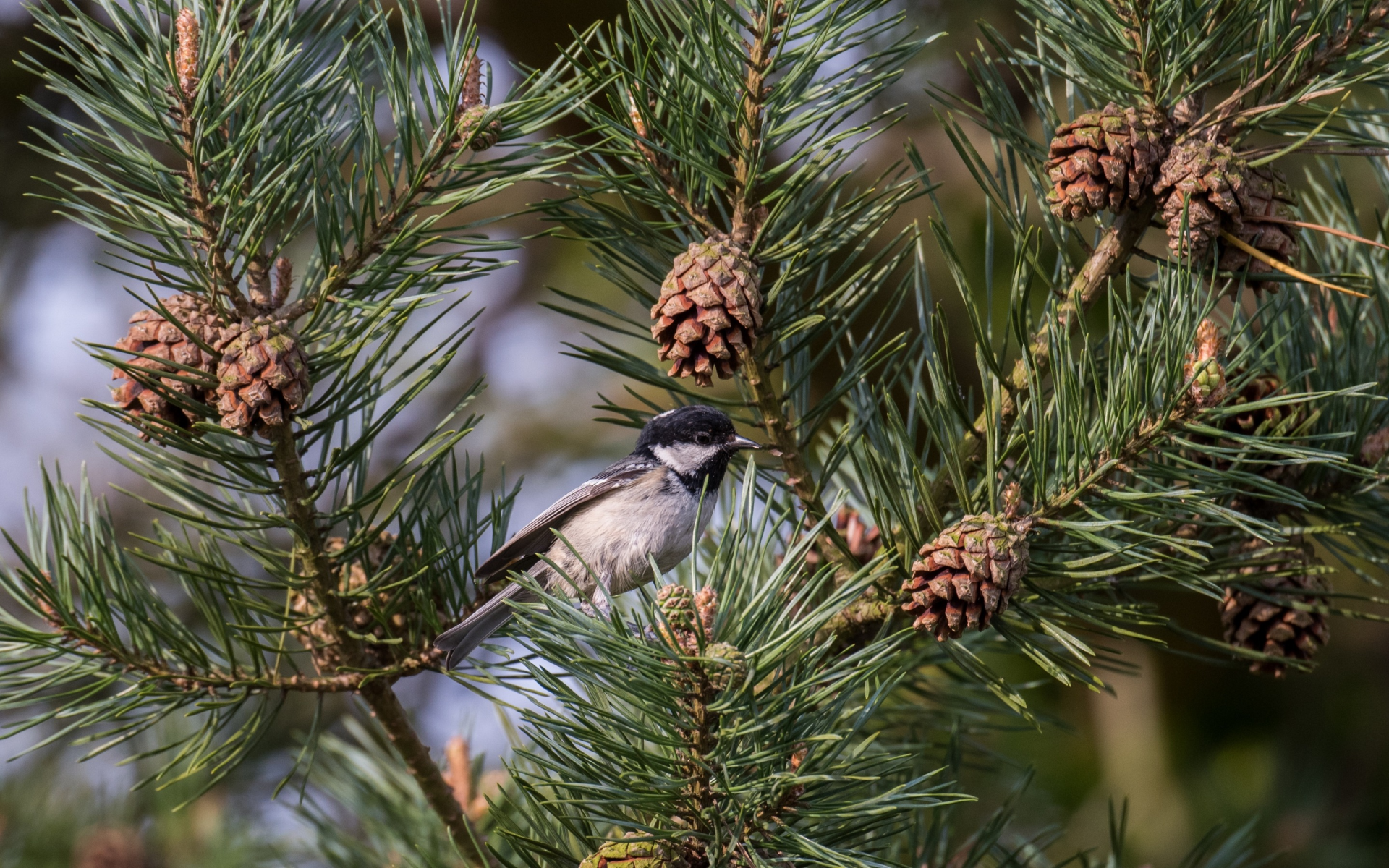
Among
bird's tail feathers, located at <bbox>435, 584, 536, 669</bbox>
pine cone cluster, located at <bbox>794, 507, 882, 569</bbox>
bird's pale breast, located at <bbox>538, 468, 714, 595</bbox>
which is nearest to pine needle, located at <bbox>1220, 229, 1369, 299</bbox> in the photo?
pine cone cluster, located at <bbox>794, 507, 882, 569</bbox>

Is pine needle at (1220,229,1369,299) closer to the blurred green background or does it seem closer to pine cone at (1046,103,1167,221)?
pine cone at (1046,103,1167,221)

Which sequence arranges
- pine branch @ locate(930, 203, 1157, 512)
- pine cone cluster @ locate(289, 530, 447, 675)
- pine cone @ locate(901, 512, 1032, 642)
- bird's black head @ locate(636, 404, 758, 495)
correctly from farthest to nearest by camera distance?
bird's black head @ locate(636, 404, 758, 495)
pine cone cluster @ locate(289, 530, 447, 675)
pine branch @ locate(930, 203, 1157, 512)
pine cone @ locate(901, 512, 1032, 642)

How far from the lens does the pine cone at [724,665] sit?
4.70ft

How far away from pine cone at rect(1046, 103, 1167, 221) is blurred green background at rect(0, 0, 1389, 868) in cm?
154

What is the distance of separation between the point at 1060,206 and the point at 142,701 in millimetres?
1747

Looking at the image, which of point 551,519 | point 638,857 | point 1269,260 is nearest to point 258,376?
point 638,857

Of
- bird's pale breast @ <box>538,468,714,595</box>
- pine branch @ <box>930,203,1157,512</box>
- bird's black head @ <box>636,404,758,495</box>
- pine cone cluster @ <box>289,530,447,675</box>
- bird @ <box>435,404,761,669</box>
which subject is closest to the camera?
pine branch @ <box>930,203,1157,512</box>

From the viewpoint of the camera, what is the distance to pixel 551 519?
9.22ft

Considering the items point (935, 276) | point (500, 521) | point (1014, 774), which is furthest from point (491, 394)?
point (500, 521)

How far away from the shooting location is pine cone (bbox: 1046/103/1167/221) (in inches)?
67.9

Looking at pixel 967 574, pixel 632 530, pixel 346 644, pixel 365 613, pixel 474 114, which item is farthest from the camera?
pixel 632 530

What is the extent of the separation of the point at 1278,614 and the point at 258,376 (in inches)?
73.9

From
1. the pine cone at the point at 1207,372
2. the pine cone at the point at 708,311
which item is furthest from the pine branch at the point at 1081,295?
the pine cone at the point at 708,311

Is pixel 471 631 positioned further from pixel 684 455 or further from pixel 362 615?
pixel 684 455
